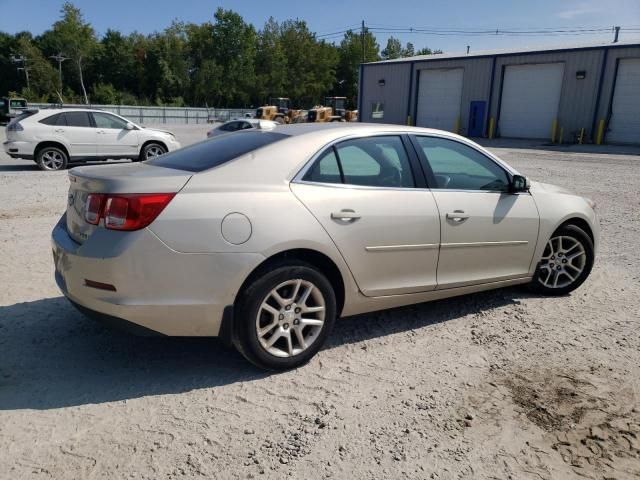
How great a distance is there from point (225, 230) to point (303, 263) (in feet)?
1.89

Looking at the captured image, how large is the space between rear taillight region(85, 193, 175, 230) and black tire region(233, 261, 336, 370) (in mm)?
714

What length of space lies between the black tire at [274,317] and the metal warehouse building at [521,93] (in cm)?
2971

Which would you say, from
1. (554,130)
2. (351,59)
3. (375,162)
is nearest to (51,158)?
(375,162)

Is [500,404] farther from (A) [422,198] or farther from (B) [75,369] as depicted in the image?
(B) [75,369]

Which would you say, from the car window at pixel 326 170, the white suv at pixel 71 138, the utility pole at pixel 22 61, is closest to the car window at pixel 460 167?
the car window at pixel 326 170

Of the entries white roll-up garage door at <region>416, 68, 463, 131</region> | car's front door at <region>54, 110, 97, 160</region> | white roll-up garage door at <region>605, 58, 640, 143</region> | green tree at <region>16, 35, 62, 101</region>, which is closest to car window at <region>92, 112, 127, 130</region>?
car's front door at <region>54, 110, 97, 160</region>

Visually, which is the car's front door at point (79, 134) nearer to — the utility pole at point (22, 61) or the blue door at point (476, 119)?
the blue door at point (476, 119)

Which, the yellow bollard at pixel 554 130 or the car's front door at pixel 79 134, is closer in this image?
the car's front door at pixel 79 134

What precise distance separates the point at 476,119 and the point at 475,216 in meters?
31.9

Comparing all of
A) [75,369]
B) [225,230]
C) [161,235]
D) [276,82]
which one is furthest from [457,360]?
[276,82]

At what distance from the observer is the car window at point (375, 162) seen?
12.4ft

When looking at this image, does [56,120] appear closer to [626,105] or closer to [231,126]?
[231,126]

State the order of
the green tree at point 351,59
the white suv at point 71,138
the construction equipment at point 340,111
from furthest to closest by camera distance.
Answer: the green tree at point 351,59
the construction equipment at point 340,111
the white suv at point 71,138

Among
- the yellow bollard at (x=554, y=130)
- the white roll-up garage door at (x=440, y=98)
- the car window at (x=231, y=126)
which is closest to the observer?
the car window at (x=231, y=126)
